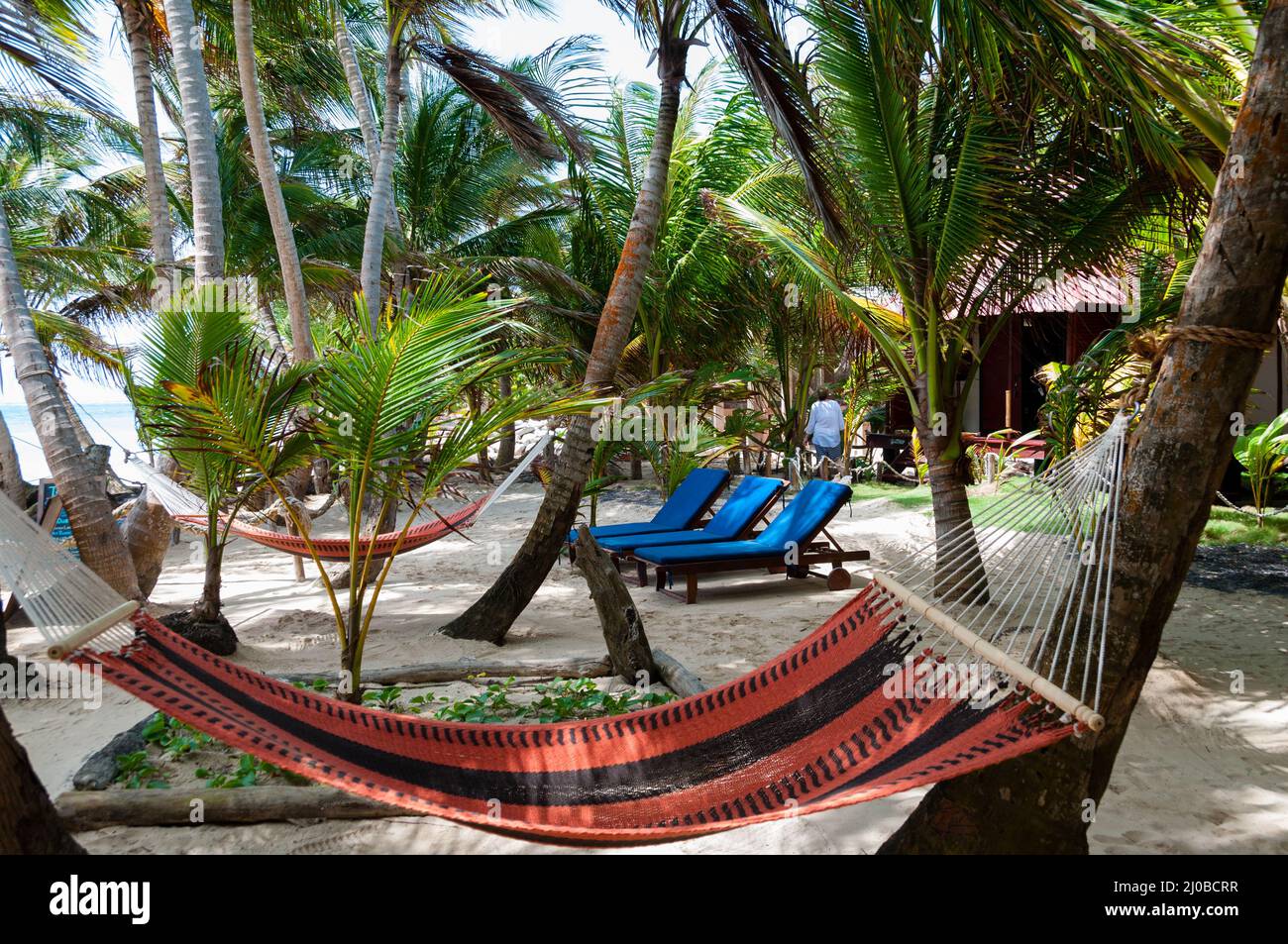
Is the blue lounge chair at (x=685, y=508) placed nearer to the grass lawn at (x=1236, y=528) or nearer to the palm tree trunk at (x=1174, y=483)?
the grass lawn at (x=1236, y=528)

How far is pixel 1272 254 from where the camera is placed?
2.07 metres

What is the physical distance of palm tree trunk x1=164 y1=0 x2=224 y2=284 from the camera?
5.44 m

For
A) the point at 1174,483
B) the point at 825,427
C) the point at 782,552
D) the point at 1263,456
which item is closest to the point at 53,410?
the point at 782,552

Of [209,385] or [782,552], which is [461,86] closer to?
[782,552]

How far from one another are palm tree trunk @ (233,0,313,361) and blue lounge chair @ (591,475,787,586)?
2572mm

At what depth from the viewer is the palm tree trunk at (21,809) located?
1785 millimetres

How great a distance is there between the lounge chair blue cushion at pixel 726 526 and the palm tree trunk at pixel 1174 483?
4558 millimetres

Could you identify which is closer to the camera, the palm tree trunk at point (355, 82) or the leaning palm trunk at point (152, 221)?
the leaning palm trunk at point (152, 221)

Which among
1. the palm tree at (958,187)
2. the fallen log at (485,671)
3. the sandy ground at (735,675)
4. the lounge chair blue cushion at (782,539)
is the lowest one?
the sandy ground at (735,675)

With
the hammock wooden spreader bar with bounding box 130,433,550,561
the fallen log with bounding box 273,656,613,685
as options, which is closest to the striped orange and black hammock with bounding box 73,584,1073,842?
the fallen log with bounding box 273,656,613,685

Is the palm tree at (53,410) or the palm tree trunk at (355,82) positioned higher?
the palm tree trunk at (355,82)

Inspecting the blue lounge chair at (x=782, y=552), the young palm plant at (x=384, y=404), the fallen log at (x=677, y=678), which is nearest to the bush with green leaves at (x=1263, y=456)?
the blue lounge chair at (x=782, y=552)

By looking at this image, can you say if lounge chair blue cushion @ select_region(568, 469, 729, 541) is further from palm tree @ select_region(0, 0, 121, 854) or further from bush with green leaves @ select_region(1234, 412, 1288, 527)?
bush with green leaves @ select_region(1234, 412, 1288, 527)
